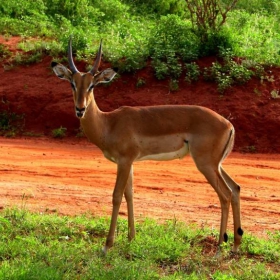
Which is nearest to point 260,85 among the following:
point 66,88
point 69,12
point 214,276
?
point 66,88

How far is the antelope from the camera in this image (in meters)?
7.55

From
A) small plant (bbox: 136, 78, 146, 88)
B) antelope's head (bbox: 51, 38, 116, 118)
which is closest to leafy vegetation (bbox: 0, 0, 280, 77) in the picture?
small plant (bbox: 136, 78, 146, 88)

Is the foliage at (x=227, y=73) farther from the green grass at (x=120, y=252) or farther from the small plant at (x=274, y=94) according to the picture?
the green grass at (x=120, y=252)

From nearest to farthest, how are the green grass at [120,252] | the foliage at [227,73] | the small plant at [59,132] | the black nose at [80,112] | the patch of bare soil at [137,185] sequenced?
1. the green grass at [120,252]
2. the black nose at [80,112]
3. the patch of bare soil at [137,185]
4. the small plant at [59,132]
5. the foliage at [227,73]

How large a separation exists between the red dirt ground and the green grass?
0.72 meters

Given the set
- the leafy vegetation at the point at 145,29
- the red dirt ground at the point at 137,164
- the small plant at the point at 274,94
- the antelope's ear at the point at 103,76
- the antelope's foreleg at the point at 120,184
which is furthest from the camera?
the leafy vegetation at the point at 145,29

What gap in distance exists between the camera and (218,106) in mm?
15352

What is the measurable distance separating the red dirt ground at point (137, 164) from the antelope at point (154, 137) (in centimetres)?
95

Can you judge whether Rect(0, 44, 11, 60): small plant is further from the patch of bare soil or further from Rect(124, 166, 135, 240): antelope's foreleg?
Result: Rect(124, 166, 135, 240): antelope's foreleg

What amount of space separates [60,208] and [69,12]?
41.2 feet

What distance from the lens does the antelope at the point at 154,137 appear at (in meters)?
7.55

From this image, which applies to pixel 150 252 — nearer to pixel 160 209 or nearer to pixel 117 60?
pixel 160 209

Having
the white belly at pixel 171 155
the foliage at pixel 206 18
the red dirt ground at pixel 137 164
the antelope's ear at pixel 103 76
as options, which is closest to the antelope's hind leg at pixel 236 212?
the white belly at pixel 171 155

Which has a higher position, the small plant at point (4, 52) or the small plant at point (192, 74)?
the small plant at point (192, 74)
